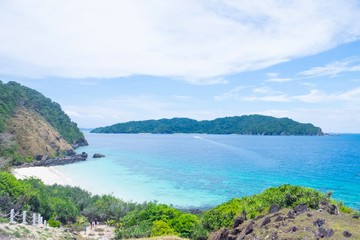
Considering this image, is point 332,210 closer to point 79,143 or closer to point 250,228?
point 250,228

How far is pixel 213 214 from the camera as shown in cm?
1767

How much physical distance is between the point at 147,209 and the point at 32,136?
61320 millimetres

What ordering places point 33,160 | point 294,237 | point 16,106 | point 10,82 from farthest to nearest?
point 10,82 → point 16,106 → point 33,160 → point 294,237

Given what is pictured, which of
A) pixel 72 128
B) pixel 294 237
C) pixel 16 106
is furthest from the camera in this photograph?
pixel 72 128

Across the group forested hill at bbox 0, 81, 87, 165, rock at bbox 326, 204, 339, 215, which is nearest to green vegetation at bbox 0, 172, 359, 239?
rock at bbox 326, 204, 339, 215

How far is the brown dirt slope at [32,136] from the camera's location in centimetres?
7038

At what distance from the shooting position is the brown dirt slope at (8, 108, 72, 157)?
70375mm

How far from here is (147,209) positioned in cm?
2184

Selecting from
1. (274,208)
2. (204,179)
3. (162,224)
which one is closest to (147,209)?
(162,224)

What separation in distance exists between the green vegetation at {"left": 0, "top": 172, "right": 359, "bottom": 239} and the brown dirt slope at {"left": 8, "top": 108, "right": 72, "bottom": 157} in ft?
139

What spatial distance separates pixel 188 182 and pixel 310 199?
38096mm

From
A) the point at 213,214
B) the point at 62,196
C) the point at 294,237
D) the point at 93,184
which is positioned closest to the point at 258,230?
the point at 294,237

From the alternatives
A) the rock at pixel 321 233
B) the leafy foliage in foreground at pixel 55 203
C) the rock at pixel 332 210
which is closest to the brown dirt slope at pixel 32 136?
the leafy foliage in foreground at pixel 55 203

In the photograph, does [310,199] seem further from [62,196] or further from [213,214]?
[62,196]
